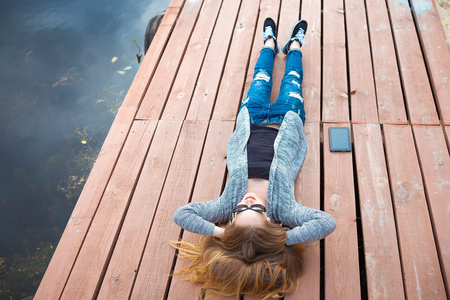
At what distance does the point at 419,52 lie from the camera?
2.31 metres

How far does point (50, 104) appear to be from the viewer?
335 centimetres

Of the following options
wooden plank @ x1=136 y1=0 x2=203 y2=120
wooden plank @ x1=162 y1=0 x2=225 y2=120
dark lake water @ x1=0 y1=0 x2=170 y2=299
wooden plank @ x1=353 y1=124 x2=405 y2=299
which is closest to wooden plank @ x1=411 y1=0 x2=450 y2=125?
wooden plank @ x1=353 y1=124 x2=405 y2=299

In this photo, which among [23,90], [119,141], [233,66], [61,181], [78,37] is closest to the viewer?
[119,141]

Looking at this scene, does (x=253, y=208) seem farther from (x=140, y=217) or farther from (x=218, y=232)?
(x=140, y=217)

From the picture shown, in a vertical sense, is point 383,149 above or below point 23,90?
below

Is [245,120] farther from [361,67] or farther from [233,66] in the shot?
[361,67]

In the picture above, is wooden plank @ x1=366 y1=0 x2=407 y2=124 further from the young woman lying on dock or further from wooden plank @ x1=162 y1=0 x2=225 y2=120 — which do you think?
wooden plank @ x1=162 y1=0 x2=225 y2=120

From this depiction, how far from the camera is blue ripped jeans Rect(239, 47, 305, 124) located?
193 centimetres

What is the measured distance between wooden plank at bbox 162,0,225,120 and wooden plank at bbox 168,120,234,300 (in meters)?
0.30

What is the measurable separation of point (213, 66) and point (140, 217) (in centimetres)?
128

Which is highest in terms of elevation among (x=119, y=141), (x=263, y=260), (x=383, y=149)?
(x=383, y=149)

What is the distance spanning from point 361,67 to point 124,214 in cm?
184

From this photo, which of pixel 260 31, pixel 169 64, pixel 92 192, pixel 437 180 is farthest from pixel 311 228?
pixel 260 31

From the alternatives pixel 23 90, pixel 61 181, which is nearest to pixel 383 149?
pixel 61 181
